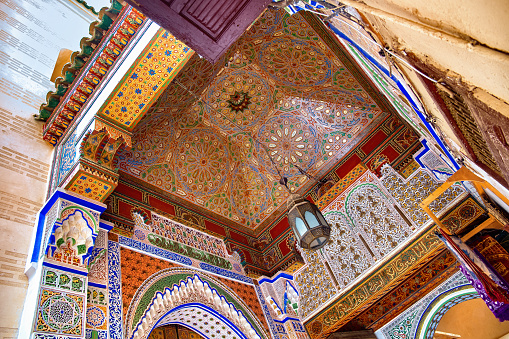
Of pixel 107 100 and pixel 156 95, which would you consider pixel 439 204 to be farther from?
pixel 107 100

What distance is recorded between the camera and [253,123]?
4.93 metres

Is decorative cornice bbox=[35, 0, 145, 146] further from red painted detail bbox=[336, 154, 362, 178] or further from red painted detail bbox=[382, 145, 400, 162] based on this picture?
red painted detail bbox=[382, 145, 400, 162]

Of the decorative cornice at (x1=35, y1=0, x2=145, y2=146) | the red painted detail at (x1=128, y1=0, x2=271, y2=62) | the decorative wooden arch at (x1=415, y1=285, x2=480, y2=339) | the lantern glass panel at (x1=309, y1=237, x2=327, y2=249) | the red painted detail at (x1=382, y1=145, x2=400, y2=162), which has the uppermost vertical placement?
the decorative cornice at (x1=35, y1=0, x2=145, y2=146)

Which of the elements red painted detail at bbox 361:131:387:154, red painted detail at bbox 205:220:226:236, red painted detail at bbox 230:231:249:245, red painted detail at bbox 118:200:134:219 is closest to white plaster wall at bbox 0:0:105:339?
red painted detail at bbox 118:200:134:219

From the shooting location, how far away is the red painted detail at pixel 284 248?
15.0 ft

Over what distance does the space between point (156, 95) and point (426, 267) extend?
11.0 ft

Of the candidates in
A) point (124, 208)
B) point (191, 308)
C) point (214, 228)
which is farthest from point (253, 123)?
point (191, 308)

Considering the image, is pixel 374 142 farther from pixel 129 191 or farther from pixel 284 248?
pixel 129 191

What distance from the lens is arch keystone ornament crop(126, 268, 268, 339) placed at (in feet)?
9.30

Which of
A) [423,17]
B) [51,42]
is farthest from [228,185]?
[423,17]

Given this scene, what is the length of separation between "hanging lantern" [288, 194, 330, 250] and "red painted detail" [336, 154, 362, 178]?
5.08 feet

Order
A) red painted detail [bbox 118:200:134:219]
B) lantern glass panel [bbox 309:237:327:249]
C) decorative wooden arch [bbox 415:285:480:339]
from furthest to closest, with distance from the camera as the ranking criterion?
decorative wooden arch [bbox 415:285:480:339]
red painted detail [bbox 118:200:134:219]
lantern glass panel [bbox 309:237:327:249]

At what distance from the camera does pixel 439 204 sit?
357 centimetres

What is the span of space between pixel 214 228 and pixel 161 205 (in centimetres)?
82
